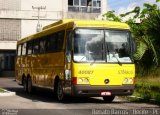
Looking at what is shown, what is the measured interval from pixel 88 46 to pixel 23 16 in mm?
48397

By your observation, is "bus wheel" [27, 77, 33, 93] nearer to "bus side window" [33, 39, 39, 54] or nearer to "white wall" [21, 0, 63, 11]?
"bus side window" [33, 39, 39, 54]

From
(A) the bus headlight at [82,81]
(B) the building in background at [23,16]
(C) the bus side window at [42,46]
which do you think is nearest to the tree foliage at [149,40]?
(A) the bus headlight at [82,81]

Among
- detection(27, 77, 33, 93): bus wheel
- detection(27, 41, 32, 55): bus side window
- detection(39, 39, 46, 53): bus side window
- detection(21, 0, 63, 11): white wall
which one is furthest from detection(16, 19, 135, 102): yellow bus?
detection(21, 0, 63, 11): white wall

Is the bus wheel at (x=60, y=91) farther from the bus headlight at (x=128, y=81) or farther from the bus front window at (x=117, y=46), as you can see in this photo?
the bus headlight at (x=128, y=81)

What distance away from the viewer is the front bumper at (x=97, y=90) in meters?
17.9

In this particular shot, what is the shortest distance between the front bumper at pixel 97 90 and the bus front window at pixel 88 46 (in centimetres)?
101

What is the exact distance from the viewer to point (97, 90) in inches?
714

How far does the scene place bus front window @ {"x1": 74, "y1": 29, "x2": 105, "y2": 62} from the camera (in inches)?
714

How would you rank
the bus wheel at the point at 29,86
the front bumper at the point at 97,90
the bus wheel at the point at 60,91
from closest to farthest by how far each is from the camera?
1. the front bumper at the point at 97,90
2. the bus wheel at the point at 60,91
3. the bus wheel at the point at 29,86

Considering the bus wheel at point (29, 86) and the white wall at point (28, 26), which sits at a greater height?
the white wall at point (28, 26)

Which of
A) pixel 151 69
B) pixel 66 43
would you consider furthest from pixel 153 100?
pixel 66 43

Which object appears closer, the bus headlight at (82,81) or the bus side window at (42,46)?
the bus headlight at (82,81)

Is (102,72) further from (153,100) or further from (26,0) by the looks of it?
(26,0)

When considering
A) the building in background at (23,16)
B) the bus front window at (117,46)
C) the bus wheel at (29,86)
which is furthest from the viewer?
the building in background at (23,16)
